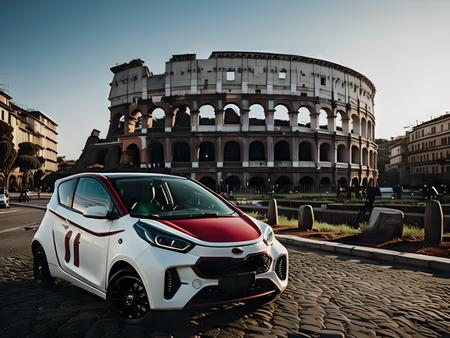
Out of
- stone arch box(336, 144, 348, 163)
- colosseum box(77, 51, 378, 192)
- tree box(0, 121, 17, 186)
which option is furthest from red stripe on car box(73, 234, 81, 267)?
stone arch box(336, 144, 348, 163)

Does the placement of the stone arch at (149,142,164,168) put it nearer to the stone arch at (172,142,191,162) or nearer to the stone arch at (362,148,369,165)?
the stone arch at (172,142,191,162)

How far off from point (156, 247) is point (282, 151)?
42.9 m

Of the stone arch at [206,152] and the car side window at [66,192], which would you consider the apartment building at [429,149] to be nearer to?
the stone arch at [206,152]

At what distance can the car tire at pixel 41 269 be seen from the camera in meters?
4.79

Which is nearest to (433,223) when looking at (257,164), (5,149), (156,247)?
(156,247)

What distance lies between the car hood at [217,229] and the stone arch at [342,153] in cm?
4535

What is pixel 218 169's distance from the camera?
1591 inches

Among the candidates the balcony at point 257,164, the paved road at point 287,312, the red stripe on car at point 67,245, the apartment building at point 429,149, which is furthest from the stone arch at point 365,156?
the red stripe on car at point 67,245

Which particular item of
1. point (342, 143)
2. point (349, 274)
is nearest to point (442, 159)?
point (342, 143)

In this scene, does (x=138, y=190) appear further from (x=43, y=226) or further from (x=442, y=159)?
(x=442, y=159)

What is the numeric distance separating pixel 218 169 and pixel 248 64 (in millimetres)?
13830

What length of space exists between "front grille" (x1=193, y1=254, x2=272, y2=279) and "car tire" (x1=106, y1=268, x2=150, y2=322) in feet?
1.95

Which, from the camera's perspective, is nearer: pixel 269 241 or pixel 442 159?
pixel 269 241

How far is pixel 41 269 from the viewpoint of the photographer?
489 cm
